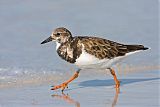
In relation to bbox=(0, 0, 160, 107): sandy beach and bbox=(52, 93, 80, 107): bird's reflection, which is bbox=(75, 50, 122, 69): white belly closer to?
bbox=(0, 0, 160, 107): sandy beach

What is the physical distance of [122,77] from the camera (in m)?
9.41

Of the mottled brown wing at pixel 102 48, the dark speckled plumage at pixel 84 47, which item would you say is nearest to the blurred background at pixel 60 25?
the dark speckled plumage at pixel 84 47

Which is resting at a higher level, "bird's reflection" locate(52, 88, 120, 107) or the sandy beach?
the sandy beach

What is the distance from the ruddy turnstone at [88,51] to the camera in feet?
27.8

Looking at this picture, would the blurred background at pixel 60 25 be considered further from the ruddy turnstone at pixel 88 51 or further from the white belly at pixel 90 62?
the white belly at pixel 90 62

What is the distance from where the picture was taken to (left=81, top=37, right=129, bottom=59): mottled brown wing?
8.57 m

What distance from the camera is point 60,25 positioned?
12531 mm

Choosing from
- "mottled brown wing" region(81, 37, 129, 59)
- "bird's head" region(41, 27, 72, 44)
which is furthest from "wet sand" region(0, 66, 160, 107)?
"bird's head" region(41, 27, 72, 44)

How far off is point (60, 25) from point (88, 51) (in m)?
4.09

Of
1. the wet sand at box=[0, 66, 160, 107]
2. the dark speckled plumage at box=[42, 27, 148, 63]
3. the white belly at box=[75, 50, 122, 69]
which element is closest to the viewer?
the wet sand at box=[0, 66, 160, 107]

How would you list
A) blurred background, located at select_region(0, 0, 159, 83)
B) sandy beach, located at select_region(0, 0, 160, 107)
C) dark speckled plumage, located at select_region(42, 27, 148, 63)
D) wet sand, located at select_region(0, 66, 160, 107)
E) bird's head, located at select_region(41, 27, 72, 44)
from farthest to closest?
blurred background, located at select_region(0, 0, 159, 83) < bird's head, located at select_region(41, 27, 72, 44) < dark speckled plumage, located at select_region(42, 27, 148, 63) < sandy beach, located at select_region(0, 0, 160, 107) < wet sand, located at select_region(0, 66, 160, 107)

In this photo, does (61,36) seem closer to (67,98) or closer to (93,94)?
(93,94)

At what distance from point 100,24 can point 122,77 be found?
3507 millimetres

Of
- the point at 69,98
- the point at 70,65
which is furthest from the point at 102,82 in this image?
the point at 69,98
